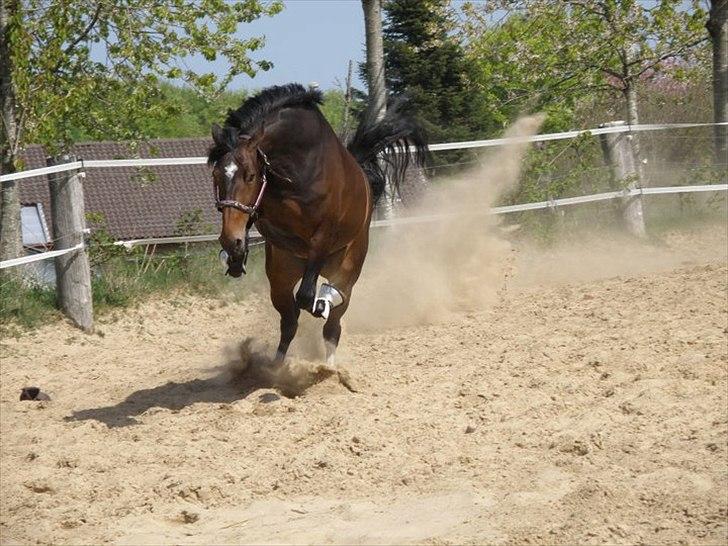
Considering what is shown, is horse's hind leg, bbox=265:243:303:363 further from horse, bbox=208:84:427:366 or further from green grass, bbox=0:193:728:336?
green grass, bbox=0:193:728:336

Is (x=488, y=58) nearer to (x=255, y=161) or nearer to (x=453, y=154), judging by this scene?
(x=453, y=154)

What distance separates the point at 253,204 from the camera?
287 inches

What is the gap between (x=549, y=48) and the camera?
16062 mm

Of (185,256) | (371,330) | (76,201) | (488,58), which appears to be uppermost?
(488,58)

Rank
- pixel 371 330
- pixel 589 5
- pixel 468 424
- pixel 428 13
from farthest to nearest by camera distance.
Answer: pixel 428 13
pixel 589 5
pixel 371 330
pixel 468 424

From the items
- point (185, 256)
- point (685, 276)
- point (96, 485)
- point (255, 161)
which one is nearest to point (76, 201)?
point (185, 256)

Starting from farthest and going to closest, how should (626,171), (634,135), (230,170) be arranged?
(634,135) → (626,171) → (230,170)

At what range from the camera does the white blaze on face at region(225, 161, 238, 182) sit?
284 inches

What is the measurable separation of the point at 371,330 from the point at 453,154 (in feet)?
19.5

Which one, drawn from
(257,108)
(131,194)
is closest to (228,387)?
(257,108)

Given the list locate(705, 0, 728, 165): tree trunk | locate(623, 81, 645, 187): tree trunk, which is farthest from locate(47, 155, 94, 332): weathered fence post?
locate(705, 0, 728, 165): tree trunk

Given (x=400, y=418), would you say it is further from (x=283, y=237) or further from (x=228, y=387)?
(x=228, y=387)

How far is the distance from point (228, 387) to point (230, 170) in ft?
Result: 6.41

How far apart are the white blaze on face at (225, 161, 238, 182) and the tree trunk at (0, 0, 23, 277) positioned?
426cm
